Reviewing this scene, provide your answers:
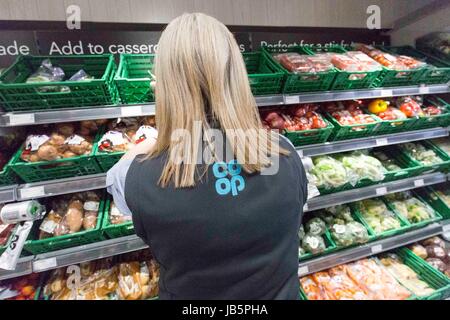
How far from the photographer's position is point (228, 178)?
0.70 m

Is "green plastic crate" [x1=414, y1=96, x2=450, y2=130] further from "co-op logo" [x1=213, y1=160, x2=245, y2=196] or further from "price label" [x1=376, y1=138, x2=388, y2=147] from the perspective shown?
"co-op logo" [x1=213, y1=160, x2=245, y2=196]

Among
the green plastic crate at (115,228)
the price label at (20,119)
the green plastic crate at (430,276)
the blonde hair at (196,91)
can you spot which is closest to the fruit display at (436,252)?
the green plastic crate at (430,276)

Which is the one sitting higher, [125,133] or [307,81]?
[307,81]

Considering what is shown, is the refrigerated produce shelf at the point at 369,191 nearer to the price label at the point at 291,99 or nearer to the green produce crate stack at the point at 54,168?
the price label at the point at 291,99

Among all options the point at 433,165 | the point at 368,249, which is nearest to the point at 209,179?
the point at 368,249

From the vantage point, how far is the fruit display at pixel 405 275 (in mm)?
1728

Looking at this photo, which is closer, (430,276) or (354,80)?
(354,80)

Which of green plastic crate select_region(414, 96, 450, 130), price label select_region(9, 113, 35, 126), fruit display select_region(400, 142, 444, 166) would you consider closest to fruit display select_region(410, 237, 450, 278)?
fruit display select_region(400, 142, 444, 166)

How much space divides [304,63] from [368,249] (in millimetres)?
1405

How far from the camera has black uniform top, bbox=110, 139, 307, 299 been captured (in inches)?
27.1

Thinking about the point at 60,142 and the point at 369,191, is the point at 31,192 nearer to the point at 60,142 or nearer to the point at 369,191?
the point at 60,142

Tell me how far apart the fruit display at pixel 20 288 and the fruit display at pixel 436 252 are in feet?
8.75
